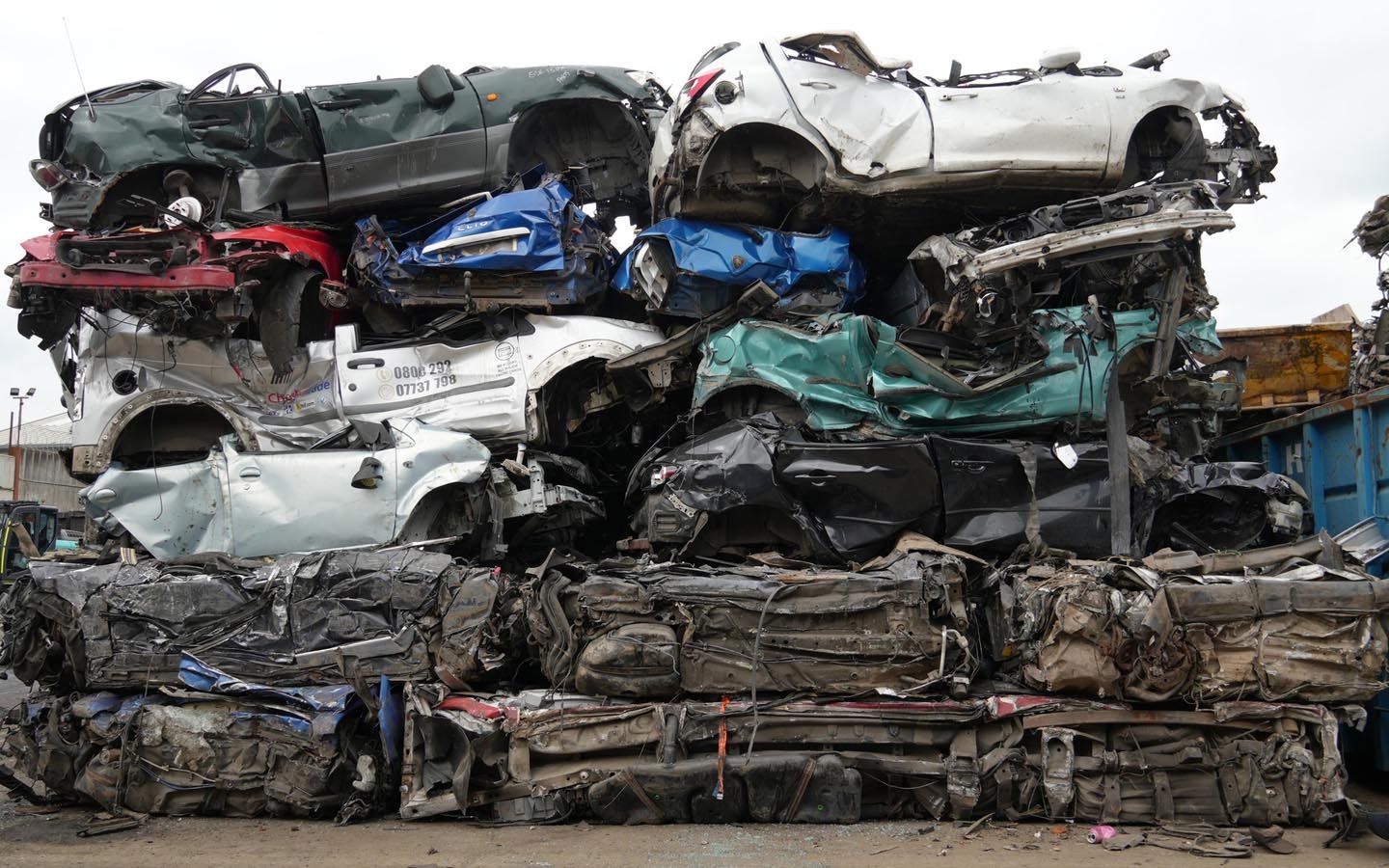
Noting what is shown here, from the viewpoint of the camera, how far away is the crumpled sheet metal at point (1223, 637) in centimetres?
482

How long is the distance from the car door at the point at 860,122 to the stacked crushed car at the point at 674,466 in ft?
0.10

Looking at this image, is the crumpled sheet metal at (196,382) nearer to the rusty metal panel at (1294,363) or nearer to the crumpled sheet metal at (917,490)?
the crumpled sheet metal at (917,490)

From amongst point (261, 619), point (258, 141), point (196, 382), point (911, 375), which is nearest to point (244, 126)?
point (258, 141)

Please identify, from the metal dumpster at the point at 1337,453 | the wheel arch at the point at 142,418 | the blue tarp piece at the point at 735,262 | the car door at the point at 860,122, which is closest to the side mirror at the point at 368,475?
the wheel arch at the point at 142,418

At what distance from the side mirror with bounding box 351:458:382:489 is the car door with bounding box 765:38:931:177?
12.0ft

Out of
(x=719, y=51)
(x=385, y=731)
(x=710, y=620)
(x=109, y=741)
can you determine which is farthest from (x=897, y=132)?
(x=109, y=741)

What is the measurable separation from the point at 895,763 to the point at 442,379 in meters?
4.16

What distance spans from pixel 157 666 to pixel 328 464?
1520 mm

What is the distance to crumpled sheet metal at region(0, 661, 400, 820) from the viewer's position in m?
5.40

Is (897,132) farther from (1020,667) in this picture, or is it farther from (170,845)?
(170,845)

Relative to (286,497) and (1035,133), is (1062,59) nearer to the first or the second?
(1035,133)

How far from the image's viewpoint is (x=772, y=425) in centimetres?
620

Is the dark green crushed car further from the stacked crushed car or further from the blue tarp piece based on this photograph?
the blue tarp piece

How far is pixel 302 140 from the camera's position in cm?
746
